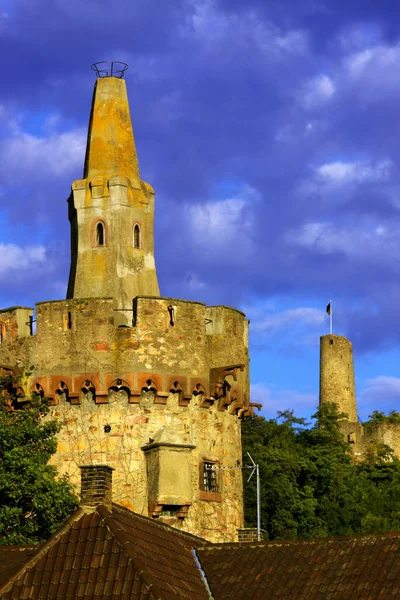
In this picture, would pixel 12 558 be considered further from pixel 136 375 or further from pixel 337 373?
pixel 337 373

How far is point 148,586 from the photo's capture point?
29.9 m

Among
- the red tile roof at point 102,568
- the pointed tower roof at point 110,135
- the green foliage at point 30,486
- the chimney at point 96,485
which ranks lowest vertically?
the red tile roof at point 102,568

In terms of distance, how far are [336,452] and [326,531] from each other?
1120 cm

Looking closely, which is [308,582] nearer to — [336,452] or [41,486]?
[41,486]

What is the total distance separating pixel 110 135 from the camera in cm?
4662

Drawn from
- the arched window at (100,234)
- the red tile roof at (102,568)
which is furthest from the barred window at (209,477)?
the red tile roof at (102,568)

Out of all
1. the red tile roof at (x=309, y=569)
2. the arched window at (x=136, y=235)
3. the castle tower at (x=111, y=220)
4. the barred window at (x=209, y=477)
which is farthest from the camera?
the arched window at (x=136, y=235)

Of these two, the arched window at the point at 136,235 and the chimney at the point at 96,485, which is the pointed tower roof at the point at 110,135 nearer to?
the arched window at the point at 136,235

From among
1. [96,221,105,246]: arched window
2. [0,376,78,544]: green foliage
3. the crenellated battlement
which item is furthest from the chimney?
[96,221,105,246]: arched window

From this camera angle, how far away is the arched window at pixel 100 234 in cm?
4522

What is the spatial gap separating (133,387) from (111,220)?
5053mm

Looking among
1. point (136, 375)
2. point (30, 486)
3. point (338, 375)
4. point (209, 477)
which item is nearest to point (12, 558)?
point (30, 486)

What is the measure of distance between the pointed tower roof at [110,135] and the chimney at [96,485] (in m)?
13.7

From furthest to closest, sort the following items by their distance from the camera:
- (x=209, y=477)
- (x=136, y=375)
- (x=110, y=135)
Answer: (x=110, y=135) < (x=209, y=477) < (x=136, y=375)
